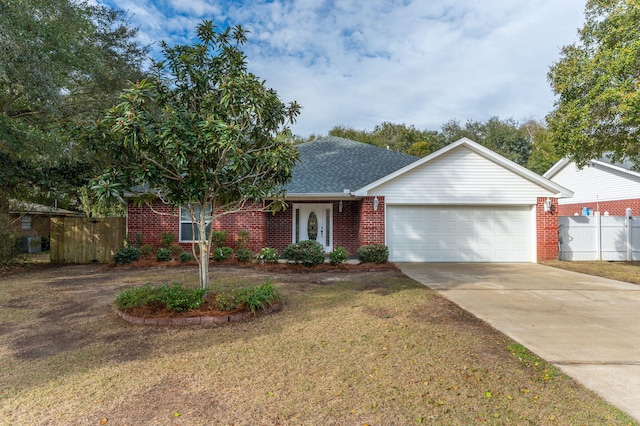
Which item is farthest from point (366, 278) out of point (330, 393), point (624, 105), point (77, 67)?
point (77, 67)

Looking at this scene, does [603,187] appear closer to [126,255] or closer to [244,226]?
[244,226]

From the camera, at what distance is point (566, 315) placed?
582cm

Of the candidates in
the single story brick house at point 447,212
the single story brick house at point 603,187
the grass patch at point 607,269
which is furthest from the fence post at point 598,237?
the single story brick house at point 603,187

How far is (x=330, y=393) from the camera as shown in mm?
3160

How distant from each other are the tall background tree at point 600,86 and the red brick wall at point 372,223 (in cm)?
595

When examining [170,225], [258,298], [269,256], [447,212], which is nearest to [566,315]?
[258,298]

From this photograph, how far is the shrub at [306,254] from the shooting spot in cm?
1053

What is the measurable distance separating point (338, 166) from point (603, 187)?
14.5 meters

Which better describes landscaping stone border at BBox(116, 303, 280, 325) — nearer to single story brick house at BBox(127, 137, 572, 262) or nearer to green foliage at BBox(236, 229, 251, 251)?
green foliage at BBox(236, 229, 251, 251)

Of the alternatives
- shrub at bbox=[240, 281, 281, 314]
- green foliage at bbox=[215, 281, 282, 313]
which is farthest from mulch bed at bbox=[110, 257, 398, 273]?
green foliage at bbox=[215, 281, 282, 313]

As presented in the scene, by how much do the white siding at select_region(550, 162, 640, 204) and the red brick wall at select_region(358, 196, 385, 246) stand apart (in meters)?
12.1

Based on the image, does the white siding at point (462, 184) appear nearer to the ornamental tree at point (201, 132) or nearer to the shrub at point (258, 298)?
the ornamental tree at point (201, 132)

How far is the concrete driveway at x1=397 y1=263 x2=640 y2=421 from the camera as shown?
363cm

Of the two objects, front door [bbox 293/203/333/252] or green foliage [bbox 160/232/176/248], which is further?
front door [bbox 293/203/333/252]
